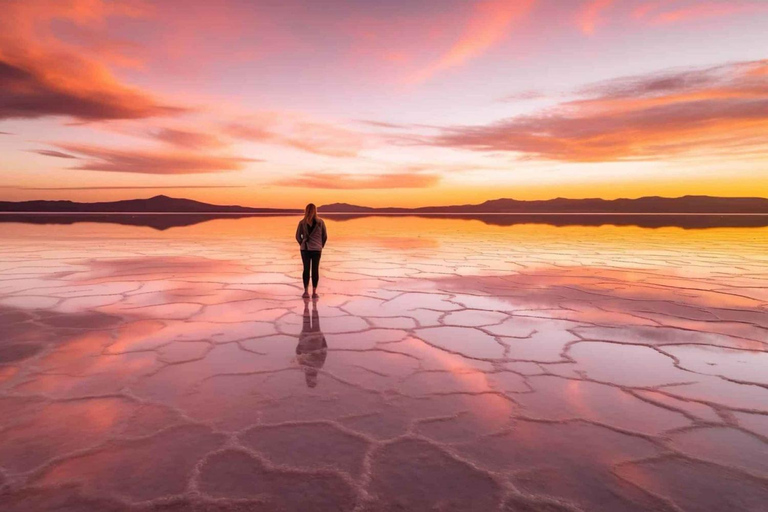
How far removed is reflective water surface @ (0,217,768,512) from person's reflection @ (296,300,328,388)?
0.08 ft

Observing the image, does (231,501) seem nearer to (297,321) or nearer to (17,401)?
(17,401)

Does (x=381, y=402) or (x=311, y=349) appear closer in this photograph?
(x=381, y=402)

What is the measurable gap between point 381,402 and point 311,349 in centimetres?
109

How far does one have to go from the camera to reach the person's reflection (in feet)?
10.4

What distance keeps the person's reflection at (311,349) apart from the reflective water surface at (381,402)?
26 mm

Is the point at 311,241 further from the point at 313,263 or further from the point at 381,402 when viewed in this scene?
the point at 381,402

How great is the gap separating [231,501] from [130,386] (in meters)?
1.42

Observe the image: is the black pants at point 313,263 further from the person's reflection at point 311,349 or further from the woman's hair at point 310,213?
the person's reflection at point 311,349

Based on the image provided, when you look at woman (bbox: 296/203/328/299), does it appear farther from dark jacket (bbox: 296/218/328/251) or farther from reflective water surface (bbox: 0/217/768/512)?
reflective water surface (bbox: 0/217/768/512)

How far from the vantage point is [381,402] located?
2.71 m

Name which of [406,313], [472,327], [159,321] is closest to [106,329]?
[159,321]

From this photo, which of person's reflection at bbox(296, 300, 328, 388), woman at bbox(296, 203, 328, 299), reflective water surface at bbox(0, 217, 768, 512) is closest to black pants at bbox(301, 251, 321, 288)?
woman at bbox(296, 203, 328, 299)

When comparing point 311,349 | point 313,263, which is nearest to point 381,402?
point 311,349

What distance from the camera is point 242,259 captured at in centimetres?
974
